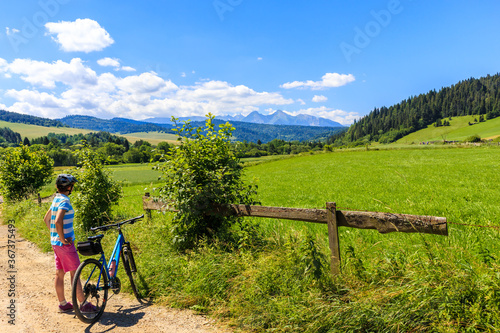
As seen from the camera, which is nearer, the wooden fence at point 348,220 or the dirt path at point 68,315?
the wooden fence at point 348,220

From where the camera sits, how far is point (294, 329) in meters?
3.78

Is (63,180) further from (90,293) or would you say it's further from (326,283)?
(326,283)

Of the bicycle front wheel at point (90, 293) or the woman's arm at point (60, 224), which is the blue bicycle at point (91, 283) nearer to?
the bicycle front wheel at point (90, 293)

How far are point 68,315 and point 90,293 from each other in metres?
0.72

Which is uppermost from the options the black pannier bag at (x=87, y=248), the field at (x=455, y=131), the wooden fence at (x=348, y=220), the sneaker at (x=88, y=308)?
the field at (x=455, y=131)

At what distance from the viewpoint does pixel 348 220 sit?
470 cm

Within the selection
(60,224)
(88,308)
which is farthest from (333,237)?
(60,224)

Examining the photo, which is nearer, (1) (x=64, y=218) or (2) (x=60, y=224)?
(2) (x=60, y=224)

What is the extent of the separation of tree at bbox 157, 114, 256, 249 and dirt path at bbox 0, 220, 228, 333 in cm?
164

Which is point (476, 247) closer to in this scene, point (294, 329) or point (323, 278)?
point (323, 278)

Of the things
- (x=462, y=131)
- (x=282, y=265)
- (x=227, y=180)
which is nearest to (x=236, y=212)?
(x=227, y=180)

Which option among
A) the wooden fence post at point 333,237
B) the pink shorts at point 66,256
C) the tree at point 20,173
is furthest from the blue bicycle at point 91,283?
the tree at point 20,173

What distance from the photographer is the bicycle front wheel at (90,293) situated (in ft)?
14.9

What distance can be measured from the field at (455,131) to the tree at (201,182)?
15257cm
